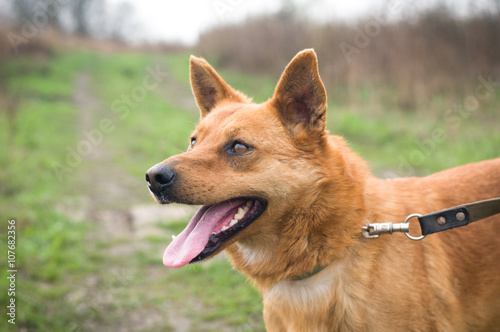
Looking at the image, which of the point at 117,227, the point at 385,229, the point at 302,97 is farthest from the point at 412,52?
the point at 385,229

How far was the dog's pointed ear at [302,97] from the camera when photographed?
2.33m

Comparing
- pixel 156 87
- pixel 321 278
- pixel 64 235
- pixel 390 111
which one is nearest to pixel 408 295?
pixel 321 278

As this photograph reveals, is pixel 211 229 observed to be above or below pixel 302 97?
below

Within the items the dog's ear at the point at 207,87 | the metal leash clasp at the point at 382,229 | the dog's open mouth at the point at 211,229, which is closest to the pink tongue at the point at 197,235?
the dog's open mouth at the point at 211,229

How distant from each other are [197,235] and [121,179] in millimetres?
6288

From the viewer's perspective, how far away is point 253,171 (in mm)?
2387

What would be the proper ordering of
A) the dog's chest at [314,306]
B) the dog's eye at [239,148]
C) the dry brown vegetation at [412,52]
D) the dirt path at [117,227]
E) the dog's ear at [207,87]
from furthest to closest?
1. the dry brown vegetation at [412,52]
2. the dirt path at [117,227]
3. the dog's ear at [207,87]
4. the dog's eye at [239,148]
5. the dog's chest at [314,306]

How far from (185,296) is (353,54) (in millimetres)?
9134

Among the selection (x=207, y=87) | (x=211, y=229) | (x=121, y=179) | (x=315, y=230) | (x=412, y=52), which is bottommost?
(x=121, y=179)

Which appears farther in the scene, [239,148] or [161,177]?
[239,148]

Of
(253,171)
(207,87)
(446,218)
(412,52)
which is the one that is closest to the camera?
Result: (446,218)

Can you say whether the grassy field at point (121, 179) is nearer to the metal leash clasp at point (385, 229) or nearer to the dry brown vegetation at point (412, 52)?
the dry brown vegetation at point (412, 52)

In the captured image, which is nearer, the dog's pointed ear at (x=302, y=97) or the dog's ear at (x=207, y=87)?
the dog's pointed ear at (x=302, y=97)

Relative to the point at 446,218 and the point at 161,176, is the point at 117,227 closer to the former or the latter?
the point at 161,176
